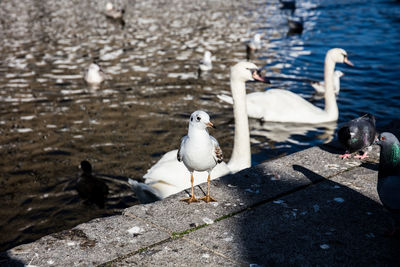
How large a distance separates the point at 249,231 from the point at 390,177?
107 centimetres

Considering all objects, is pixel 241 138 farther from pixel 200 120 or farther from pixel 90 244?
pixel 90 244

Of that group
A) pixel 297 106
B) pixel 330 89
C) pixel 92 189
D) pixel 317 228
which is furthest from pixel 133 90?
pixel 317 228

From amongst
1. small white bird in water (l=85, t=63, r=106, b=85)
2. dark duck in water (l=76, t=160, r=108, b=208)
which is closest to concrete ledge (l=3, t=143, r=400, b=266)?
dark duck in water (l=76, t=160, r=108, b=208)

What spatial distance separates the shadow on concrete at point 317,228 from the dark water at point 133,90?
3757 mm

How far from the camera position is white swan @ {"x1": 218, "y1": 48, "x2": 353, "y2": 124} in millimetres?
10234

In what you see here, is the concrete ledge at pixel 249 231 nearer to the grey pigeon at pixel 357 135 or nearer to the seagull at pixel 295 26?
the grey pigeon at pixel 357 135

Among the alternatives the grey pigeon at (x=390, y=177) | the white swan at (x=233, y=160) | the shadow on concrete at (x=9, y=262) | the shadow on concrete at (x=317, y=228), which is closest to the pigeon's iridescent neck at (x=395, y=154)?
the grey pigeon at (x=390, y=177)

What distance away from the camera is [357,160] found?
4637 millimetres

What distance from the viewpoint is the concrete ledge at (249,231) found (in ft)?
10.1

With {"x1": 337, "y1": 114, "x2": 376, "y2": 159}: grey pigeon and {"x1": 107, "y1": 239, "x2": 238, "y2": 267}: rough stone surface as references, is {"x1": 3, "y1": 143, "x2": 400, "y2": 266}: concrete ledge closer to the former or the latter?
{"x1": 107, "y1": 239, "x2": 238, "y2": 267}: rough stone surface

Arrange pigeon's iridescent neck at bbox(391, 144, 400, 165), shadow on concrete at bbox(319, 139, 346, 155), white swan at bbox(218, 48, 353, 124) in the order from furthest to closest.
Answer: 1. white swan at bbox(218, 48, 353, 124)
2. shadow on concrete at bbox(319, 139, 346, 155)
3. pigeon's iridescent neck at bbox(391, 144, 400, 165)

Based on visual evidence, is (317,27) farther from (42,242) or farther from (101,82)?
(42,242)

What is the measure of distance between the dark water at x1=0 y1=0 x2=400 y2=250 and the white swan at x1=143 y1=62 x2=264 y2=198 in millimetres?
1440

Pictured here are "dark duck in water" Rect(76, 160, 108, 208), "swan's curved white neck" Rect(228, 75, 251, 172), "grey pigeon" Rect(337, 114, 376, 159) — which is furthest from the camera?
"dark duck in water" Rect(76, 160, 108, 208)
